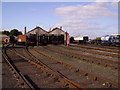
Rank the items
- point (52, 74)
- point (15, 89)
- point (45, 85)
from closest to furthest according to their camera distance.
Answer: point (15, 89) → point (45, 85) → point (52, 74)

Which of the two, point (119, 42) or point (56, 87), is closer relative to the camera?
point (56, 87)

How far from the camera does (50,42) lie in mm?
38219

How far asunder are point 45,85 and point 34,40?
29115mm

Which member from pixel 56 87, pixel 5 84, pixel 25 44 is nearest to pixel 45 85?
pixel 56 87

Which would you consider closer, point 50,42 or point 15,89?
point 15,89

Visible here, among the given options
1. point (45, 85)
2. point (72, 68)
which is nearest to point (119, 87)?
point (45, 85)

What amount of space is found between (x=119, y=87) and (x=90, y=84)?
41.8 inches

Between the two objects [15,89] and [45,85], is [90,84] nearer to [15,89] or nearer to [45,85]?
[45,85]

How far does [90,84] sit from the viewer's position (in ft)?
19.9

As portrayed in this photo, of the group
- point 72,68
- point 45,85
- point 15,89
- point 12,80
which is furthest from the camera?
point 72,68

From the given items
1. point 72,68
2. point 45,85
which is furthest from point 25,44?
point 45,85

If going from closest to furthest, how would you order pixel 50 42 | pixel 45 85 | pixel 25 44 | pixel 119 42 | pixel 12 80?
1. pixel 45 85
2. pixel 12 80
3. pixel 119 42
4. pixel 25 44
5. pixel 50 42

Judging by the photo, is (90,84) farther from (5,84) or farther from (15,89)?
(5,84)

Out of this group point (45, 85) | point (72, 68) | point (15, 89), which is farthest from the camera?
point (72, 68)
